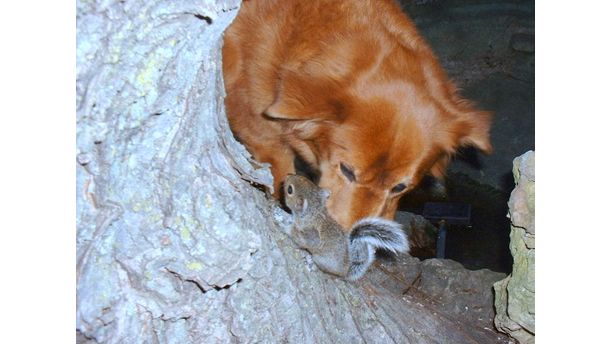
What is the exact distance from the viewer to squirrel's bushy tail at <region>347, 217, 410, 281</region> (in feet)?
7.66

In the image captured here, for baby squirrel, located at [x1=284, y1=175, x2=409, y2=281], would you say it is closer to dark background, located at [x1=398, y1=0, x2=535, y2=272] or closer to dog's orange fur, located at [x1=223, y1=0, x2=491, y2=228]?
dog's orange fur, located at [x1=223, y1=0, x2=491, y2=228]

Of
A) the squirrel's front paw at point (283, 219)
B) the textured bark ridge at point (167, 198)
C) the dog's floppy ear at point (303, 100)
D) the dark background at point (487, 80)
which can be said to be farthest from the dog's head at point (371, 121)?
the dark background at point (487, 80)

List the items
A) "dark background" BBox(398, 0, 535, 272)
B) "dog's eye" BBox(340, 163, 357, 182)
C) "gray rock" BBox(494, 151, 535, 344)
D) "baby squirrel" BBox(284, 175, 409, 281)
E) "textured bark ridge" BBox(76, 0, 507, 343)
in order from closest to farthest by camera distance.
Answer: "textured bark ridge" BBox(76, 0, 507, 343) → "gray rock" BBox(494, 151, 535, 344) → "baby squirrel" BBox(284, 175, 409, 281) → "dog's eye" BBox(340, 163, 357, 182) → "dark background" BBox(398, 0, 535, 272)

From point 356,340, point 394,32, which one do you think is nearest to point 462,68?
point 394,32

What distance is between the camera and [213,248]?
1.46 metres

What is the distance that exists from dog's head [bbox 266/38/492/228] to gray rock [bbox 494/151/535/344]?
456 mm

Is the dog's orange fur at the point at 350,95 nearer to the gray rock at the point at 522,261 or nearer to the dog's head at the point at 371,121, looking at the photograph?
the dog's head at the point at 371,121

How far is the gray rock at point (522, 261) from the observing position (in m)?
2.06

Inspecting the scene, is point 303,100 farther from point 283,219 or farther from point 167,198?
point 167,198

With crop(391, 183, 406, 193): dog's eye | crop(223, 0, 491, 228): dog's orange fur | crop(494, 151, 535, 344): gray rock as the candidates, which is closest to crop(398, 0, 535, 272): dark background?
crop(391, 183, 406, 193): dog's eye

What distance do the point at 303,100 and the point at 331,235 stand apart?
525mm

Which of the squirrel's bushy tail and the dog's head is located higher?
the dog's head

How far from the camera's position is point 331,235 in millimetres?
2285
